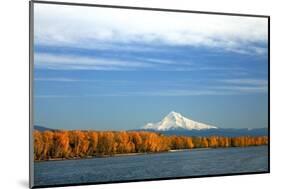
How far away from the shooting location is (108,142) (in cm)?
597

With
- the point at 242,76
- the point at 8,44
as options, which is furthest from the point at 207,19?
the point at 8,44

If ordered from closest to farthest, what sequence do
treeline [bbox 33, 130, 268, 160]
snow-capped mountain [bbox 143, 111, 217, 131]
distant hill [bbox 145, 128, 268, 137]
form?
1. treeline [bbox 33, 130, 268, 160]
2. snow-capped mountain [bbox 143, 111, 217, 131]
3. distant hill [bbox 145, 128, 268, 137]

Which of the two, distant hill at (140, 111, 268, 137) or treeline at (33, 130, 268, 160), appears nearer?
treeline at (33, 130, 268, 160)

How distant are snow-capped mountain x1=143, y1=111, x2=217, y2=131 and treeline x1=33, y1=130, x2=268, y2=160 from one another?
87 millimetres

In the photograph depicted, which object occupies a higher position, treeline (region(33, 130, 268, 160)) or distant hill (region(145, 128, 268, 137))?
distant hill (region(145, 128, 268, 137))

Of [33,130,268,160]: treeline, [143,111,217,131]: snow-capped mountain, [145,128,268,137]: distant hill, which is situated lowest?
[33,130,268,160]: treeline

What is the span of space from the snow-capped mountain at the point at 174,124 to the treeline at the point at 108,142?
87mm

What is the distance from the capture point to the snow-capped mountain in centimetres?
612

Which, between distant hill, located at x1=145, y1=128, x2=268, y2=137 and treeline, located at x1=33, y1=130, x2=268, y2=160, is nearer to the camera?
treeline, located at x1=33, y1=130, x2=268, y2=160

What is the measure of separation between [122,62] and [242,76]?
4.80 feet

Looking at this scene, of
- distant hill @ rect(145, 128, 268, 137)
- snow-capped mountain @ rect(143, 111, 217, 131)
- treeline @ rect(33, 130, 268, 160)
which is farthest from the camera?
distant hill @ rect(145, 128, 268, 137)

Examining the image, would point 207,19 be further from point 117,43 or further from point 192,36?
point 117,43

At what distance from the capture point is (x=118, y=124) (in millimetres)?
5992

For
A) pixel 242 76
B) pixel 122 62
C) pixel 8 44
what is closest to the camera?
pixel 8 44
